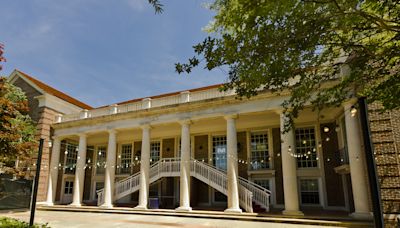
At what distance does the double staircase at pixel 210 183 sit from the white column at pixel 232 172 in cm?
68

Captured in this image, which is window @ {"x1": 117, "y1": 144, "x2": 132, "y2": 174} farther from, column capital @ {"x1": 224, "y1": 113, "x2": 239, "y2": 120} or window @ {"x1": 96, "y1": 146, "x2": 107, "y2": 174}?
column capital @ {"x1": 224, "y1": 113, "x2": 239, "y2": 120}

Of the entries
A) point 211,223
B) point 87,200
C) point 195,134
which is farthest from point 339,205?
point 87,200

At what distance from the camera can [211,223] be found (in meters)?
11.6

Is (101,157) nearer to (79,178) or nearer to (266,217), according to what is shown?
(79,178)

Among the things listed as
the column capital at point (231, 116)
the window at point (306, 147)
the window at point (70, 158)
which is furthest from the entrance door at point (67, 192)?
the window at point (306, 147)

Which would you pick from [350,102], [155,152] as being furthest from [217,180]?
[350,102]

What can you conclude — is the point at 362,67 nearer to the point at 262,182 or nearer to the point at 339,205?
the point at 339,205

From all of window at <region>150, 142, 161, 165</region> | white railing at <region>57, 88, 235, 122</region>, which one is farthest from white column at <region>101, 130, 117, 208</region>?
window at <region>150, 142, 161, 165</region>

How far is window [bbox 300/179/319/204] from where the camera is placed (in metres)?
15.9

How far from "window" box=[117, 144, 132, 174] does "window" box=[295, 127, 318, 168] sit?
13499 millimetres

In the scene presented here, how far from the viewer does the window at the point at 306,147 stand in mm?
16359

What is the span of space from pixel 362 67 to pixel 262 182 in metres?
12.8

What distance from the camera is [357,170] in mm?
11328

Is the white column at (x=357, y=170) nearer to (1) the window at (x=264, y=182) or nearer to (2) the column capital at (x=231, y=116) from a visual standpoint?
(2) the column capital at (x=231, y=116)
